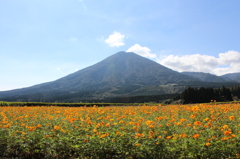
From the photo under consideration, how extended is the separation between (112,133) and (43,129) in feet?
10.1

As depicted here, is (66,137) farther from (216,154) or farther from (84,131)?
(216,154)

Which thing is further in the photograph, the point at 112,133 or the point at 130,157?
the point at 112,133

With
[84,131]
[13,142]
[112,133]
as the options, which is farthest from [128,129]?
[13,142]

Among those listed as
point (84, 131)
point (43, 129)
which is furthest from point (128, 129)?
point (43, 129)

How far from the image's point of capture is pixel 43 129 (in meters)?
7.09

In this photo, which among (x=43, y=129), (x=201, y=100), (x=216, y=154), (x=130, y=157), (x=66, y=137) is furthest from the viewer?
(x=201, y=100)

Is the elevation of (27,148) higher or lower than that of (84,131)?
lower

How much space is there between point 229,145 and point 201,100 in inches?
2631

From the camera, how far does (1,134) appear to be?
6703 mm

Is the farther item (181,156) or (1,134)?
(1,134)

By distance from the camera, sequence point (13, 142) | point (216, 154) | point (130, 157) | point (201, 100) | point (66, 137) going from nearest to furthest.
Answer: point (216, 154) → point (130, 157) → point (66, 137) → point (13, 142) → point (201, 100)

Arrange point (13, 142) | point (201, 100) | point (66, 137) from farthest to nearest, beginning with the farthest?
1. point (201, 100)
2. point (13, 142)
3. point (66, 137)

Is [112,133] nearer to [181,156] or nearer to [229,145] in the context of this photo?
[181,156]

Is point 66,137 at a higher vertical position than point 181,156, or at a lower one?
higher
